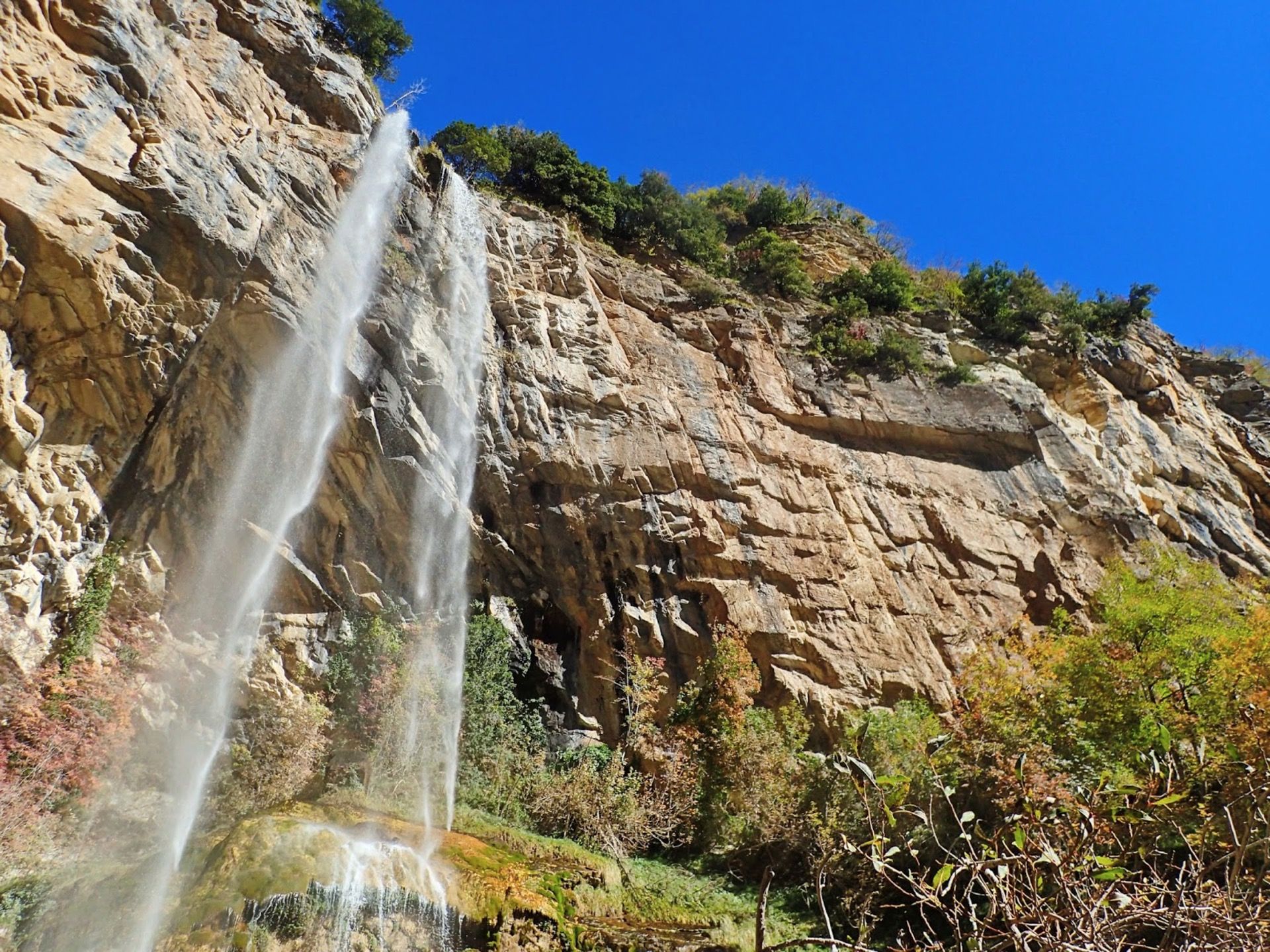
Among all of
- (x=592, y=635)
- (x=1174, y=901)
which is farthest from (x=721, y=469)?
(x=1174, y=901)

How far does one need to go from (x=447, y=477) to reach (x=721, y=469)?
652 centimetres

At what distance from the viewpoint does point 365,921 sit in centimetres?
891

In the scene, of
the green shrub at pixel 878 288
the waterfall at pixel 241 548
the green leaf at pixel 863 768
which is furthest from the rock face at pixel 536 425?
the green leaf at pixel 863 768

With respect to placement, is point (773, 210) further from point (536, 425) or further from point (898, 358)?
point (536, 425)

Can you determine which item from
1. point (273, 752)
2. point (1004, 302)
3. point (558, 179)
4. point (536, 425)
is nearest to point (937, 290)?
point (1004, 302)

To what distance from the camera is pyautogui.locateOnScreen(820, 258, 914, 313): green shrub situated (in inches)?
1053

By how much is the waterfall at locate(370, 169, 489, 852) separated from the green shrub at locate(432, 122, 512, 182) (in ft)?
20.0

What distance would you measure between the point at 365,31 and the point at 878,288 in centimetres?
1736

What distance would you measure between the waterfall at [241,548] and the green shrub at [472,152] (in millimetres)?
9280

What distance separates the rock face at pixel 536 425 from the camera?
488 inches

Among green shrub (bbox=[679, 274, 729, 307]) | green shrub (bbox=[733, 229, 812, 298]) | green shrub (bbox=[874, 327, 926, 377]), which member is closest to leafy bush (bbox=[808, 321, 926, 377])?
green shrub (bbox=[874, 327, 926, 377])

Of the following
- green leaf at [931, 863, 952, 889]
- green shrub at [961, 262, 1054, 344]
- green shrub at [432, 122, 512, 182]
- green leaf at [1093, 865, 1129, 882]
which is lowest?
green leaf at [1093, 865, 1129, 882]

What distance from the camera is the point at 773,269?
87.8 ft

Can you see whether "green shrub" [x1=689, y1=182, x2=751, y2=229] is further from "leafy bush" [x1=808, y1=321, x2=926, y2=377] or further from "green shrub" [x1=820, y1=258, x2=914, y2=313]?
"leafy bush" [x1=808, y1=321, x2=926, y2=377]
